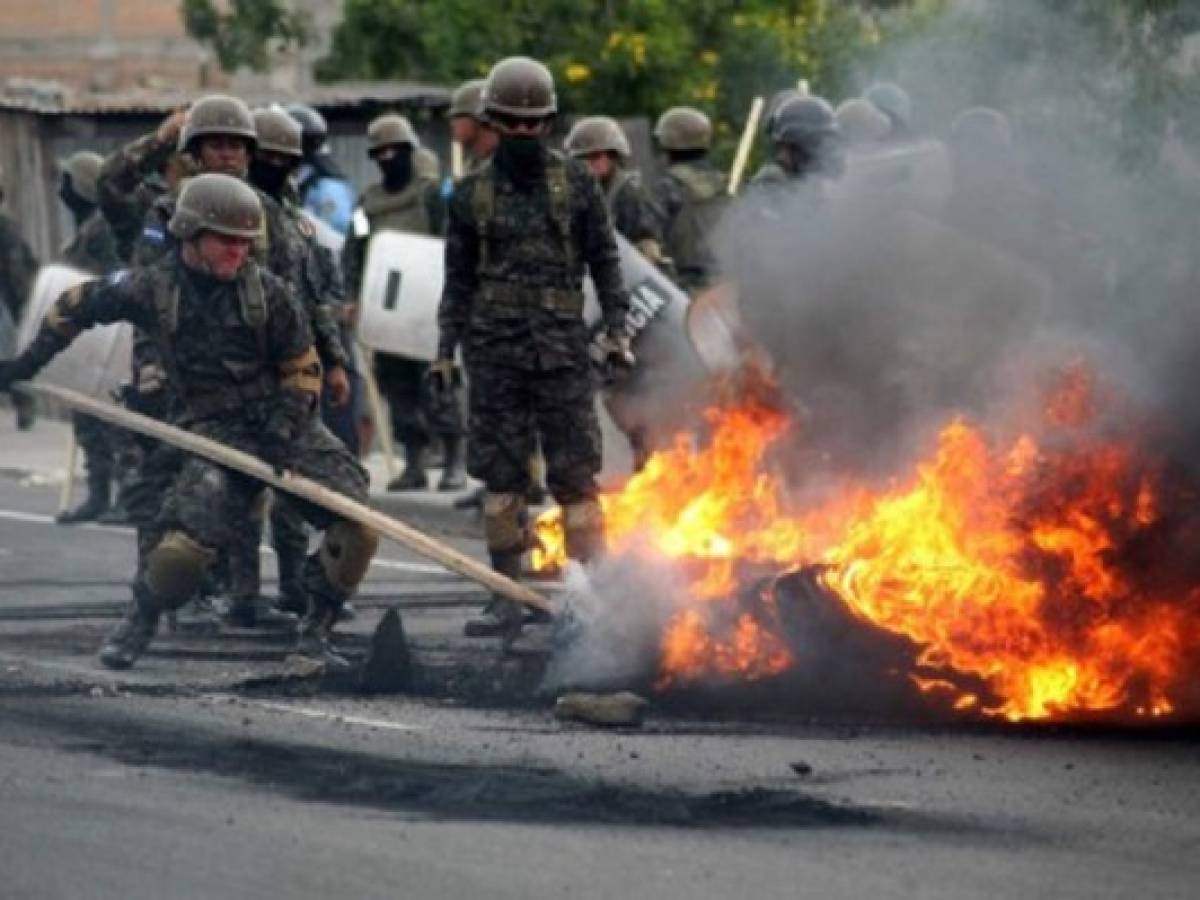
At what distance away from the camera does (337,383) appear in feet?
45.9

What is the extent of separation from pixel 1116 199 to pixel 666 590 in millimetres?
2080

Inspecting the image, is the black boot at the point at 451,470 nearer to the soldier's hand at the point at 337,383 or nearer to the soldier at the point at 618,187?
the soldier at the point at 618,187

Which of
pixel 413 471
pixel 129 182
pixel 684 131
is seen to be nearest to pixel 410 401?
pixel 413 471

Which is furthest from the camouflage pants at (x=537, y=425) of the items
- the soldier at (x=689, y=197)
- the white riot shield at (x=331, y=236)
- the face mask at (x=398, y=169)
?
the face mask at (x=398, y=169)

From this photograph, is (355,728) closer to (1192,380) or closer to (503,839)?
(503,839)

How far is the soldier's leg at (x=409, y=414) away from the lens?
20.0 meters

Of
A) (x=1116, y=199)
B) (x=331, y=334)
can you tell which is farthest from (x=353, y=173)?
(x=1116, y=199)

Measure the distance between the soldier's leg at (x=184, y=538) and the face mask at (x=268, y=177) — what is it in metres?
2.17

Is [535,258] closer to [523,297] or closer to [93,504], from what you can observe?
[523,297]

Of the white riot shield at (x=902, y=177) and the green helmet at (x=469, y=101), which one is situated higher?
the white riot shield at (x=902, y=177)

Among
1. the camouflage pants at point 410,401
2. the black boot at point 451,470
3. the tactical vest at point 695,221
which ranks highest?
the tactical vest at point 695,221

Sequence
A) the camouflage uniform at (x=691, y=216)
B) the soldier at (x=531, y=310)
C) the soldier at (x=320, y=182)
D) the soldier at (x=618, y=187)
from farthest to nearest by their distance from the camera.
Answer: the soldier at (x=320, y=182) → the camouflage uniform at (x=691, y=216) → the soldier at (x=618, y=187) → the soldier at (x=531, y=310)

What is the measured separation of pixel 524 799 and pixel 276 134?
17.5 ft

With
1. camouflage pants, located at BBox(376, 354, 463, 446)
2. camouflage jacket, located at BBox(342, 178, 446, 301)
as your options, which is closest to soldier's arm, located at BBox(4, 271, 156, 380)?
camouflage jacket, located at BBox(342, 178, 446, 301)
